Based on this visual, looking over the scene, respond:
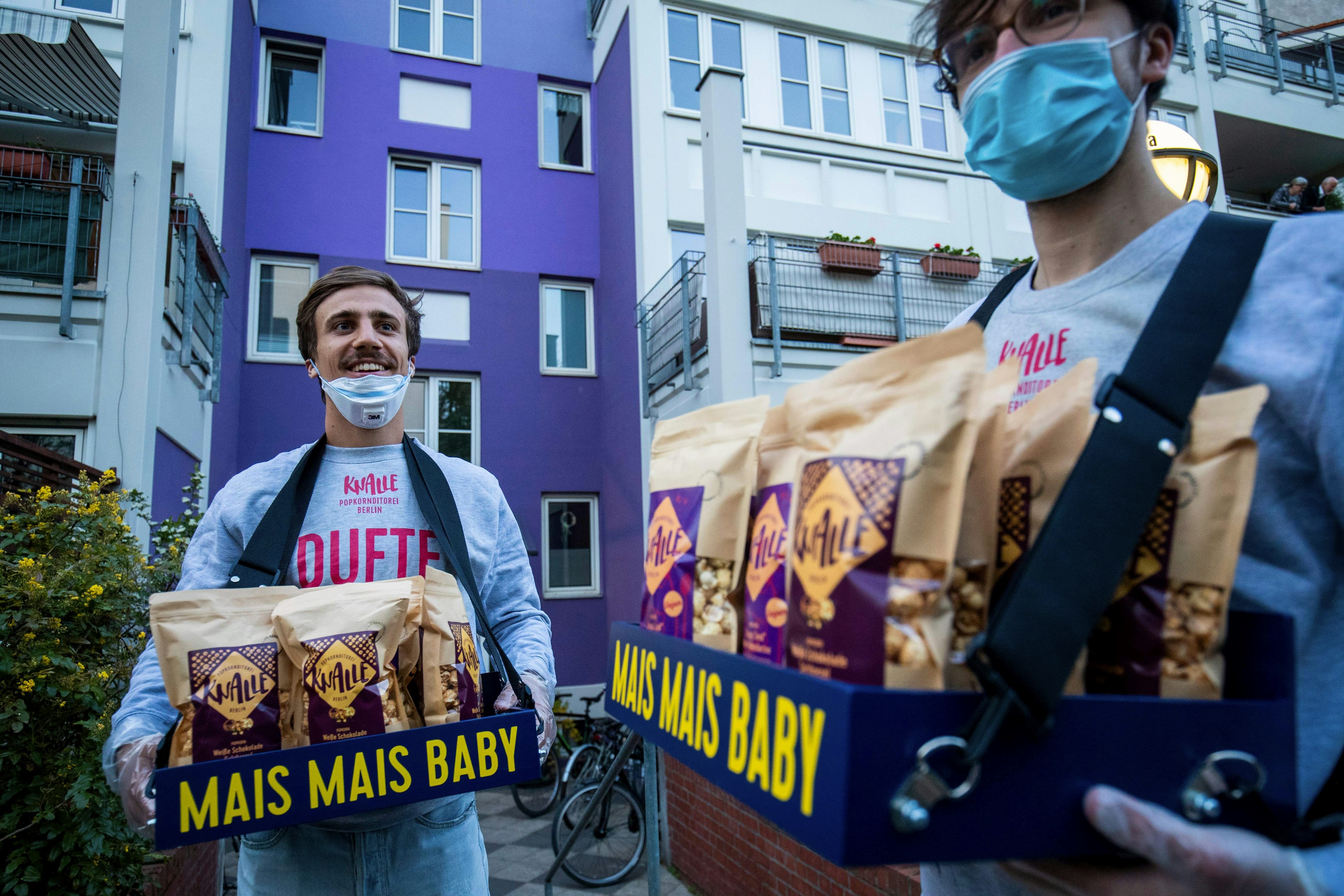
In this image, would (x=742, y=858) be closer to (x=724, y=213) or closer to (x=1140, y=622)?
(x=1140, y=622)

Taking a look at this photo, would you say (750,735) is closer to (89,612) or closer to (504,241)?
(89,612)

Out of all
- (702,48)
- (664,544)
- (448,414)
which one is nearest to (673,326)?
(448,414)

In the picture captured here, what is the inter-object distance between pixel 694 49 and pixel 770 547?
10.8m

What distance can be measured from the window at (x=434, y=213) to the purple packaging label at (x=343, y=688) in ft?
32.1

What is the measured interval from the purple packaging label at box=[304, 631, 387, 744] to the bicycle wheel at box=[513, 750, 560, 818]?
6411mm

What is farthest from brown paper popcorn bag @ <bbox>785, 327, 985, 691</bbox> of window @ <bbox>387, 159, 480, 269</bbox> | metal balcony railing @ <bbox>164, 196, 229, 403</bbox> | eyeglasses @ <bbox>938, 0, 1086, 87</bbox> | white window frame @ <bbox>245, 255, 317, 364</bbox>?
window @ <bbox>387, 159, 480, 269</bbox>

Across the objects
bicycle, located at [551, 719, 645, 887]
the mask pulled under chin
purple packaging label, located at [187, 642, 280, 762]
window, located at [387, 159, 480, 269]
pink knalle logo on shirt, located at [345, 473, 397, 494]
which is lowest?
bicycle, located at [551, 719, 645, 887]

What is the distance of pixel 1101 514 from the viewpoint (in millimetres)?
657

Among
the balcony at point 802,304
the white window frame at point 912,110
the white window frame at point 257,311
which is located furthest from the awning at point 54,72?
the white window frame at point 912,110

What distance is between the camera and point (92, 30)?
7.82 metres

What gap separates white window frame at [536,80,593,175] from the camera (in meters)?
11.1

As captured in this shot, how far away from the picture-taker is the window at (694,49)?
391 inches

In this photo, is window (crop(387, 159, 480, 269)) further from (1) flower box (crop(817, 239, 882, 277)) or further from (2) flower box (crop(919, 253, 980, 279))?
(2) flower box (crop(919, 253, 980, 279))

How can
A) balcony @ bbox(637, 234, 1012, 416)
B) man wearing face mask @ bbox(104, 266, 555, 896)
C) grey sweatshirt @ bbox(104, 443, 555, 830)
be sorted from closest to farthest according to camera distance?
1. man wearing face mask @ bbox(104, 266, 555, 896)
2. grey sweatshirt @ bbox(104, 443, 555, 830)
3. balcony @ bbox(637, 234, 1012, 416)
